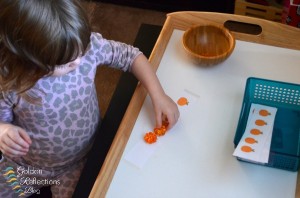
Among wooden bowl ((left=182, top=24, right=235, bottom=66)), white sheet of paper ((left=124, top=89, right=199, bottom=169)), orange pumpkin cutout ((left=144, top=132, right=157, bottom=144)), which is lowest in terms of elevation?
white sheet of paper ((left=124, top=89, right=199, bottom=169))

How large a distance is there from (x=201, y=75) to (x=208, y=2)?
0.90 m

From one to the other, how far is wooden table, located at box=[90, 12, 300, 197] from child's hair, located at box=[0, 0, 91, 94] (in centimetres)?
21

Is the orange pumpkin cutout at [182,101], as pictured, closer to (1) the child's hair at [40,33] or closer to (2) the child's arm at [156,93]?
(2) the child's arm at [156,93]

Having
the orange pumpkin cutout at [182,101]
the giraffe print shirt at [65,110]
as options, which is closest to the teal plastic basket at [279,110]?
the orange pumpkin cutout at [182,101]

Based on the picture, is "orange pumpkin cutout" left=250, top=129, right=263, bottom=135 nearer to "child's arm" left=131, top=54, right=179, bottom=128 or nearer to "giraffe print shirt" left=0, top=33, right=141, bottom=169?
"child's arm" left=131, top=54, right=179, bottom=128

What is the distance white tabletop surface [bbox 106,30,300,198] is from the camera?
2.37 feet

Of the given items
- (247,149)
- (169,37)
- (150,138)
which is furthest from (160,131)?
(169,37)

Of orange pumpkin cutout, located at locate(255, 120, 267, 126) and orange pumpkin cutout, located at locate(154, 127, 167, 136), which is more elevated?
orange pumpkin cutout, located at locate(255, 120, 267, 126)

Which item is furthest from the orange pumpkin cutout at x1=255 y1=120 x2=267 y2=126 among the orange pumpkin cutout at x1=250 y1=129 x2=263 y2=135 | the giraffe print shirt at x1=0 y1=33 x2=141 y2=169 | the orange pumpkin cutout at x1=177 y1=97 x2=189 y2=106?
the giraffe print shirt at x1=0 y1=33 x2=141 y2=169

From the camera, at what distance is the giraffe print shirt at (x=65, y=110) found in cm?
82

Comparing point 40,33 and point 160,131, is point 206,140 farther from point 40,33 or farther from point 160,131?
point 40,33

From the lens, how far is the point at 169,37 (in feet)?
3.20

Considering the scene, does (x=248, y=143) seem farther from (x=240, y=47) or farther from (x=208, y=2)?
(x=208, y=2)

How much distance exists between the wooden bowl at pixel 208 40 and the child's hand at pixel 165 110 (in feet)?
0.51
